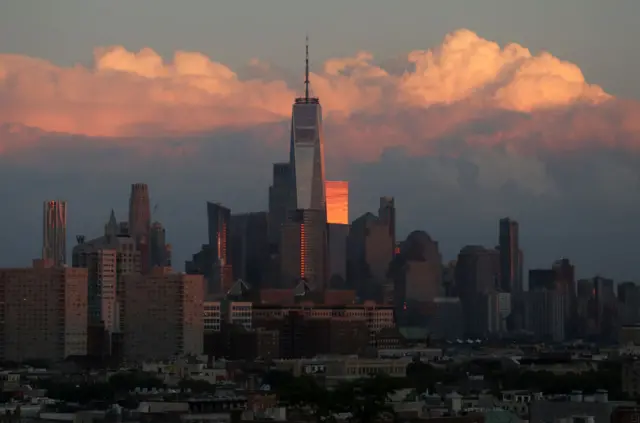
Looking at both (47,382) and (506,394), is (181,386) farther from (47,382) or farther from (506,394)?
(506,394)

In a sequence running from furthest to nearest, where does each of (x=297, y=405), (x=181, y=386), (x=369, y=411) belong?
1. (x=181, y=386)
2. (x=297, y=405)
3. (x=369, y=411)

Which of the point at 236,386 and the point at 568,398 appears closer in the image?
the point at 568,398

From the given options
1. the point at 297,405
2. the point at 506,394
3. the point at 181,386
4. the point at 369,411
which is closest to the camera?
the point at 369,411

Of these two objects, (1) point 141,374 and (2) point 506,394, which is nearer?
(2) point 506,394

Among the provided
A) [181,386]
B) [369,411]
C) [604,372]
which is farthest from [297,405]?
[604,372]

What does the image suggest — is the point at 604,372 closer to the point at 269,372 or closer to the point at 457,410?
the point at 269,372

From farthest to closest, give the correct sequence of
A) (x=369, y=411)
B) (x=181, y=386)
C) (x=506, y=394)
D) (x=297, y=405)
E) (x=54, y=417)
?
(x=181, y=386), (x=506, y=394), (x=54, y=417), (x=297, y=405), (x=369, y=411)

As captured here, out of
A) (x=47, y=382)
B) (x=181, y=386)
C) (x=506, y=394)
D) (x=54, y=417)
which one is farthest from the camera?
(x=47, y=382)

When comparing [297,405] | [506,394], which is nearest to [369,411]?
[297,405]
